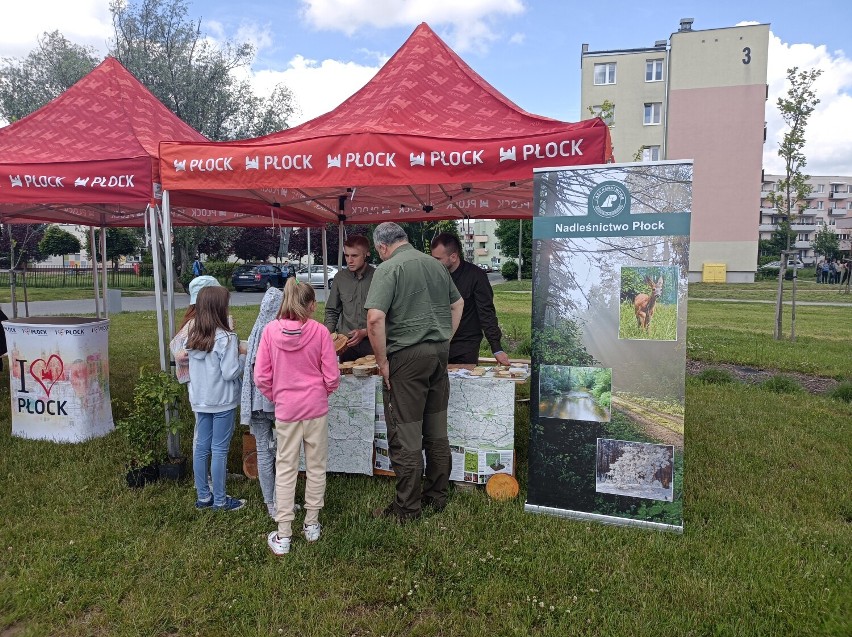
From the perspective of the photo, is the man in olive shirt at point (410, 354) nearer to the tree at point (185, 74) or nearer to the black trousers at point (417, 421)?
the black trousers at point (417, 421)

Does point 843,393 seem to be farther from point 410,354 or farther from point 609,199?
point 410,354

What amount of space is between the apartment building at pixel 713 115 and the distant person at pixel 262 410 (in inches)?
1391

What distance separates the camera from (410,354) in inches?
140

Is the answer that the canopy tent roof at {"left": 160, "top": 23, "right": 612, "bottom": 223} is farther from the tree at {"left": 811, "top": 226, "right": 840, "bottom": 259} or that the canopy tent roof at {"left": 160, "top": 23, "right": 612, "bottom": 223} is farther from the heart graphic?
the tree at {"left": 811, "top": 226, "right": 840, "bottom": 259}

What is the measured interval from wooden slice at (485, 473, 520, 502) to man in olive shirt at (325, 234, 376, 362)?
1640 millimetres

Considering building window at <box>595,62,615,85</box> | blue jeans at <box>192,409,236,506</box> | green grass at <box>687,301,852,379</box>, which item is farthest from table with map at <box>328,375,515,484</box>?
building window at <box>595,62,615,85</box>

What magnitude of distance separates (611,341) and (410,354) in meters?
1.21

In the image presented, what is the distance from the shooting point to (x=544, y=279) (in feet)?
11.8

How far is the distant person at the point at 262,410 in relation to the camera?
11.6ft

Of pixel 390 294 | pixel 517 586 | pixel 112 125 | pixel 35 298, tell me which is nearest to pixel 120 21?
pixel 35 298

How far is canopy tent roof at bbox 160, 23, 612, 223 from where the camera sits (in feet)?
12.3

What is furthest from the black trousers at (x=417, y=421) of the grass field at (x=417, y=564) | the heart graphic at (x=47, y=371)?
the heart graphic at (x=47, y=371)

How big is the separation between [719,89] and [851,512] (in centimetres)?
3874

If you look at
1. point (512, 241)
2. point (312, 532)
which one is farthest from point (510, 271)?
point (312, 532)
